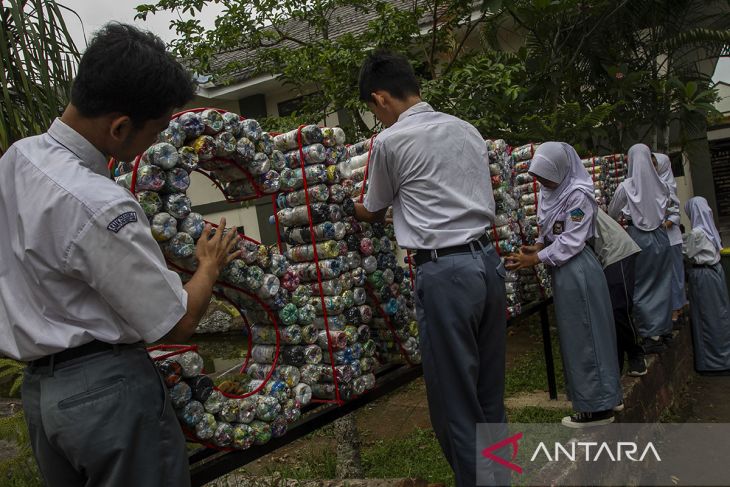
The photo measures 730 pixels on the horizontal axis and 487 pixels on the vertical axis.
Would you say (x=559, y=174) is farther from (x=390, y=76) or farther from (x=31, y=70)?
(x=31, y=70)

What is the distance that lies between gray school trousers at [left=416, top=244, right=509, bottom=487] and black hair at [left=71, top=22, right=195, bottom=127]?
134cm

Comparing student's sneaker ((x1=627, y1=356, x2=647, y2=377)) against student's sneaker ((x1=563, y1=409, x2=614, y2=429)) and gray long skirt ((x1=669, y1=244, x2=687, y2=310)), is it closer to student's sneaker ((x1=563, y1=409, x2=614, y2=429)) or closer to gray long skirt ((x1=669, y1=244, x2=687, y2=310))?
student's sneaker ((x1=563, y1=409, x2=614, y2=429))

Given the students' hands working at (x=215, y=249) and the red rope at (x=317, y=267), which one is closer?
the students' hands working at (x=215, y=249)

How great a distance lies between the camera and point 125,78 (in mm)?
1663

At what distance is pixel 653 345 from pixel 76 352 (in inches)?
214

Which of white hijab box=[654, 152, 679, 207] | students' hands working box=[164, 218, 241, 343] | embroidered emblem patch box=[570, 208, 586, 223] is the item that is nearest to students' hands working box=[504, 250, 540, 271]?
embroidered emblem patch box=[570, 208, 586, 223]

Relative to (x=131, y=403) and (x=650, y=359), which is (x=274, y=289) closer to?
(x=131, y=403)

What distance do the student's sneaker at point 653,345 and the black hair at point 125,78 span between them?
→ 17.3 feet

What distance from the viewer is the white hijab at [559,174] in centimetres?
402

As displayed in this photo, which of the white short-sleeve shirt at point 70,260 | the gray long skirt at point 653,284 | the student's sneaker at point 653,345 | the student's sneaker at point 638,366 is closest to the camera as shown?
the white short-sleeve shirt at point 70,260

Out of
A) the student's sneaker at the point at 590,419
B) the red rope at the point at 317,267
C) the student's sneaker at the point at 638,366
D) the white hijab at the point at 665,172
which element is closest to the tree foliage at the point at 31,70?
the red rope at the point at 317,267

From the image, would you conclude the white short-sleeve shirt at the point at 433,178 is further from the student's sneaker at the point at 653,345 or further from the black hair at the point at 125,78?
the student's sneaker at the point at 653,345
